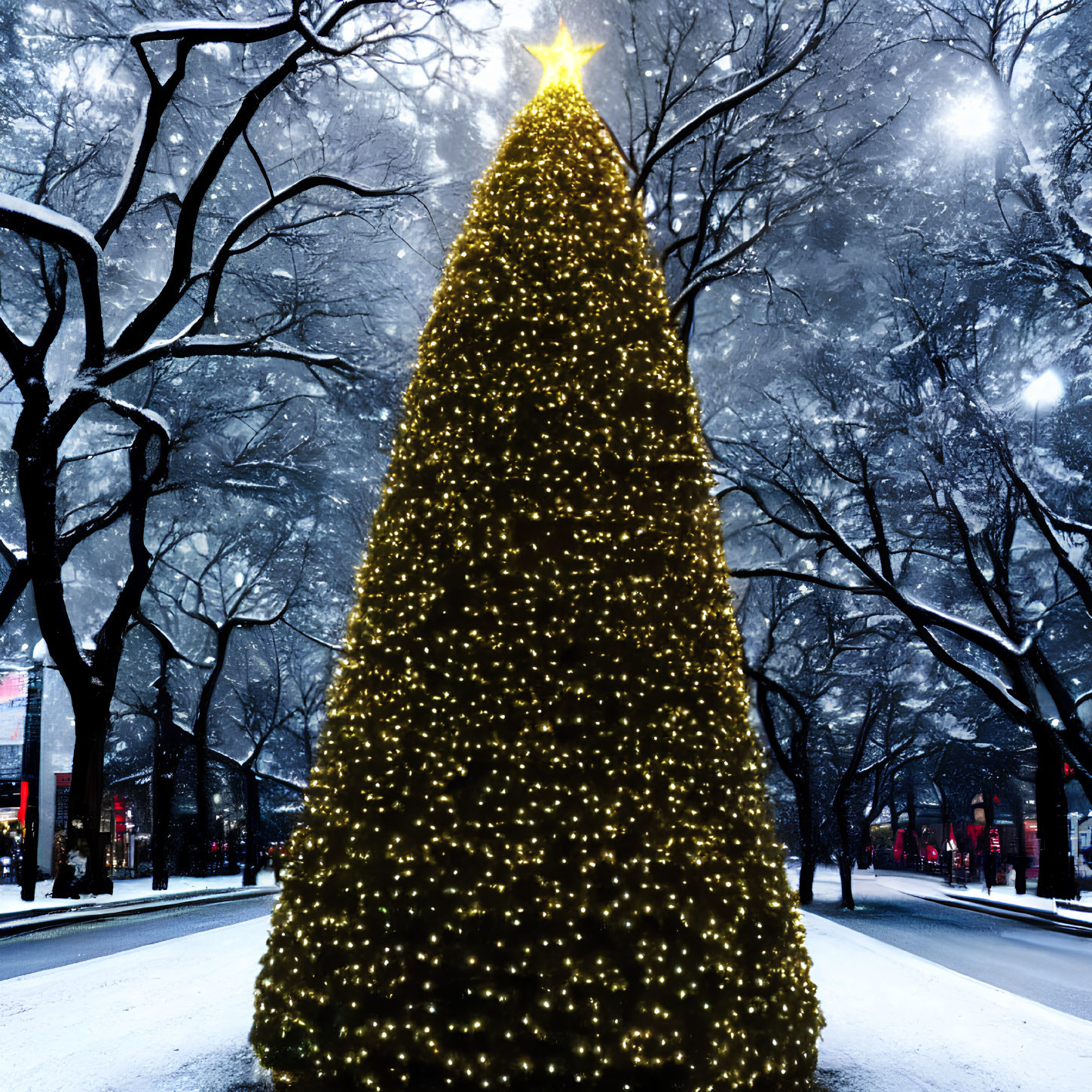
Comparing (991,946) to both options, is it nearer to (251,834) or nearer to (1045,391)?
(1045,391)

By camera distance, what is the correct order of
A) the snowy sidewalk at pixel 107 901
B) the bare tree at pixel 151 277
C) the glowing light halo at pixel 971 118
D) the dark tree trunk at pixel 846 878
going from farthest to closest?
the dark tree trunk at pixel 846 878, the snowy sidewalk at pixel 107 901, the glowing light halo at pixel 971 118, the bare tree at pixel 151 277

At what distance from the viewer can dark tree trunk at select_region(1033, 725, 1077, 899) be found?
696 inches

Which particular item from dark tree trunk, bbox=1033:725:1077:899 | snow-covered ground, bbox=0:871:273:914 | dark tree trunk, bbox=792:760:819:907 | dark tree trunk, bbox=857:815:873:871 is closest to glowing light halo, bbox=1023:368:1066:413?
dark tree trunk, bbox=1033:725:1077:899

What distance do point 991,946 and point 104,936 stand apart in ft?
45.0

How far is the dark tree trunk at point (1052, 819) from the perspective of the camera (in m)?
17.7

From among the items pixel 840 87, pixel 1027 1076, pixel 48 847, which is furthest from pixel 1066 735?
pixel 48 847

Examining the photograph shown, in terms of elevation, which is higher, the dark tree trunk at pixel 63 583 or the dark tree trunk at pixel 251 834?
the dark tree trunk at pixel 63 583

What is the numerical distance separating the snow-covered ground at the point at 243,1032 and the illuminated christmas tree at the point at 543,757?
75 centimetres

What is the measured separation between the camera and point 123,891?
22.3 m

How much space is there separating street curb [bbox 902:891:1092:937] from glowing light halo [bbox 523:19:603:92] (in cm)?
1716

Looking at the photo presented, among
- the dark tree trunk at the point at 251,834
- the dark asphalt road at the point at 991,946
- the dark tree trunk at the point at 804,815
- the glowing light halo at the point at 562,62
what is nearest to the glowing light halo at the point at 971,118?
the glowing light halo at the point at 562,62

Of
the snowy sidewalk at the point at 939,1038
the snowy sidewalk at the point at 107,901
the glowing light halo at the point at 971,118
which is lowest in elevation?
the snowy sidewalk at the point at 107,901

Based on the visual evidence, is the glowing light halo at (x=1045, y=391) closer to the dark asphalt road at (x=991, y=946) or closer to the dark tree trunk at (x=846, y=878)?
the dark asphalt road at (x=991, y=946)

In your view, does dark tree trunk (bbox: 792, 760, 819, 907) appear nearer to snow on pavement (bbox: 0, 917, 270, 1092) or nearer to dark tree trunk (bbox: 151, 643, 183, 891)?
snow on pavement (bbox: 0, 917, 270, 1092)
